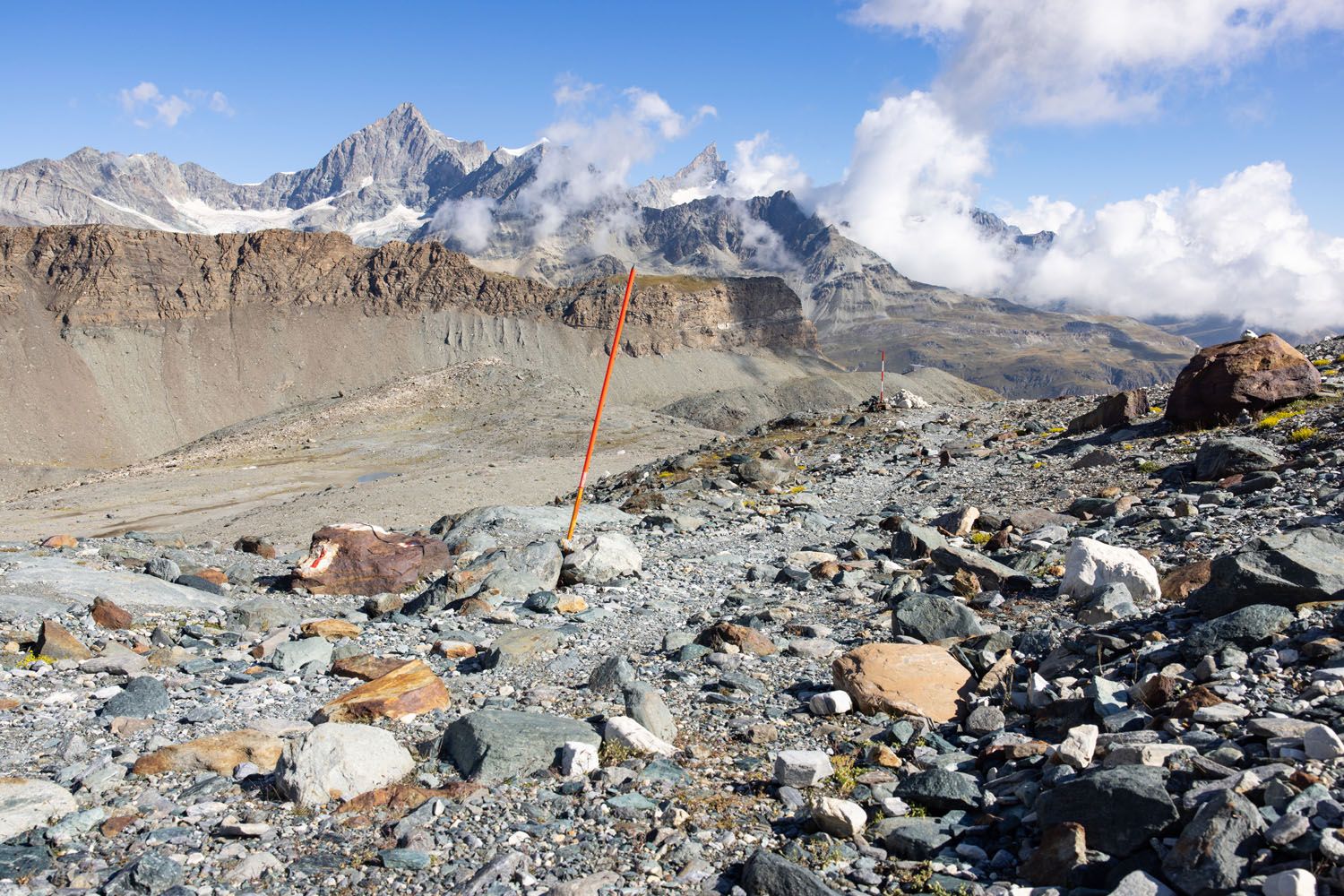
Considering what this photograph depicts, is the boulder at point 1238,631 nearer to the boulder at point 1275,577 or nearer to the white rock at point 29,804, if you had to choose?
the boulder at point 1275,577

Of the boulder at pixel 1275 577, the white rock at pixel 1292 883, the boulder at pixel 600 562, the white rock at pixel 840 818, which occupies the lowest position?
the boulder at pixel 600 562

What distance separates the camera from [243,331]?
135875mm

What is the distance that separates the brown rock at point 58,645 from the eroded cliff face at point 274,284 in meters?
143

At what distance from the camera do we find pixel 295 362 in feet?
436

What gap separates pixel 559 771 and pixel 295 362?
13977 centimetres

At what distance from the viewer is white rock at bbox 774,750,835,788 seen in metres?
6.55

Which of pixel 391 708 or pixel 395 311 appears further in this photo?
pixel 395 311

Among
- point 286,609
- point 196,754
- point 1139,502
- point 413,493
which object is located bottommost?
point 413,493

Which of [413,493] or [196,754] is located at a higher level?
[196,754]

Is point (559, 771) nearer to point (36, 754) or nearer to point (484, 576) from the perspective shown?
point (36, 754)

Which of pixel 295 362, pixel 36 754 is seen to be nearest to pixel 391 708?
pixel 36 754

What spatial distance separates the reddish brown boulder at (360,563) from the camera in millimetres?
15195

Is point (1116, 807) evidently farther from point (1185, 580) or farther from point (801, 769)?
point (1185, 580)

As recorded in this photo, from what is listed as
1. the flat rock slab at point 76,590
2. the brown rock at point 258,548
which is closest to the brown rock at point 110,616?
the flat rock slab at point 76,590
